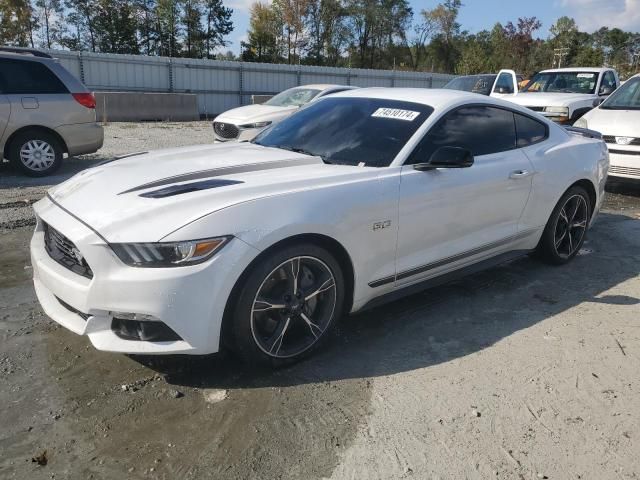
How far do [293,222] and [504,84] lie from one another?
11073mm

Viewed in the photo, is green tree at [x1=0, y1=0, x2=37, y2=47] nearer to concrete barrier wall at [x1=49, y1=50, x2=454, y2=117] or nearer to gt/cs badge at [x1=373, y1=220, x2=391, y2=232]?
concrete barrier wall at [x1=49, y1=50, x2=454, y2=117]

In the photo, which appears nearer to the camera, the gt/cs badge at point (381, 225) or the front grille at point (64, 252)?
the front grille at point (64, 252)

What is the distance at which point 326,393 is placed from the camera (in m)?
2.97

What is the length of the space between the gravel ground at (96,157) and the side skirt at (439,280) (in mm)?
4251

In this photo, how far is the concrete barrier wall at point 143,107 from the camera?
58.0 ft

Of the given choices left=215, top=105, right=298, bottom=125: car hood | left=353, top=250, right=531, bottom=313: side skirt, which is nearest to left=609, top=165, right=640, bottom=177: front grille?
left=353, top=250, right=531, bottom=313: side skirt

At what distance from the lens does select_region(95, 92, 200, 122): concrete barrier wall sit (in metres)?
17.7

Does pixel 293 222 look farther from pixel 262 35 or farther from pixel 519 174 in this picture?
pixel 262 35

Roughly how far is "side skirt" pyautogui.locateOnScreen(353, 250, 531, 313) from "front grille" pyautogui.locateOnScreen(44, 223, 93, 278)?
1.64 metres

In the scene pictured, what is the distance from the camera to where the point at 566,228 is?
5113mm

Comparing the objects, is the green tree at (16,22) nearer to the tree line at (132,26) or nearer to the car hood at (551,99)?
the tree line at (132,26)

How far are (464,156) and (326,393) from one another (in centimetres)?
175

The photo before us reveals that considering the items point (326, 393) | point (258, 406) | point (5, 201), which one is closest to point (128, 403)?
point (258, 406)

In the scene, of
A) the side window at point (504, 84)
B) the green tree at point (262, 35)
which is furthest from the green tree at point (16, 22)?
the side window at point (504, 84)
